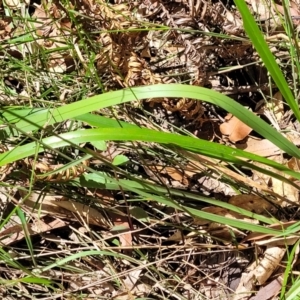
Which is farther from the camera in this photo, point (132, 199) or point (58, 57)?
point (58, 57)

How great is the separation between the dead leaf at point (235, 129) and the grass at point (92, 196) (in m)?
0.10

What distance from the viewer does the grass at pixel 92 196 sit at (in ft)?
4.75

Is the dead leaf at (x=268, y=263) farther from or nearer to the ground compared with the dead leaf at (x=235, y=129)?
nearer to the ground

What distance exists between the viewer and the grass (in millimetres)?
1446

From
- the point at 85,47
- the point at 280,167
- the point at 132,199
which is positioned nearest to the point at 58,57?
the point at 85,47

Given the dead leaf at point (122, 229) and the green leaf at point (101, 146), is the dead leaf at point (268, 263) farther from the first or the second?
the green leaf at point (101, 146)

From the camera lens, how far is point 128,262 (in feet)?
5.24

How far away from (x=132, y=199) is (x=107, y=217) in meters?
0.13

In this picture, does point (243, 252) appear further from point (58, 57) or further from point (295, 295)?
point (58, 57)

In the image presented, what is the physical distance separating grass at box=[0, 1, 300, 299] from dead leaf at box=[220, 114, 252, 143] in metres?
0.10

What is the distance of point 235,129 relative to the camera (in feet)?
5.28

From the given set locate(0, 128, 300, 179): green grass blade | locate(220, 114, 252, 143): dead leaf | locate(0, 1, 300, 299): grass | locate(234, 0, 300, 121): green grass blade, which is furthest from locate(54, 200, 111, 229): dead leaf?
locate(234, 0, 300, 121): green grass blade

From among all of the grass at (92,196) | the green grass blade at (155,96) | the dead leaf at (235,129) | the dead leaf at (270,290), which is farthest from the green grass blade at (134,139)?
the dead leaf at (270,290)

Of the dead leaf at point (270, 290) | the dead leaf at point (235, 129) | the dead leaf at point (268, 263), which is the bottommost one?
the dead leaf at point (270, 290)
